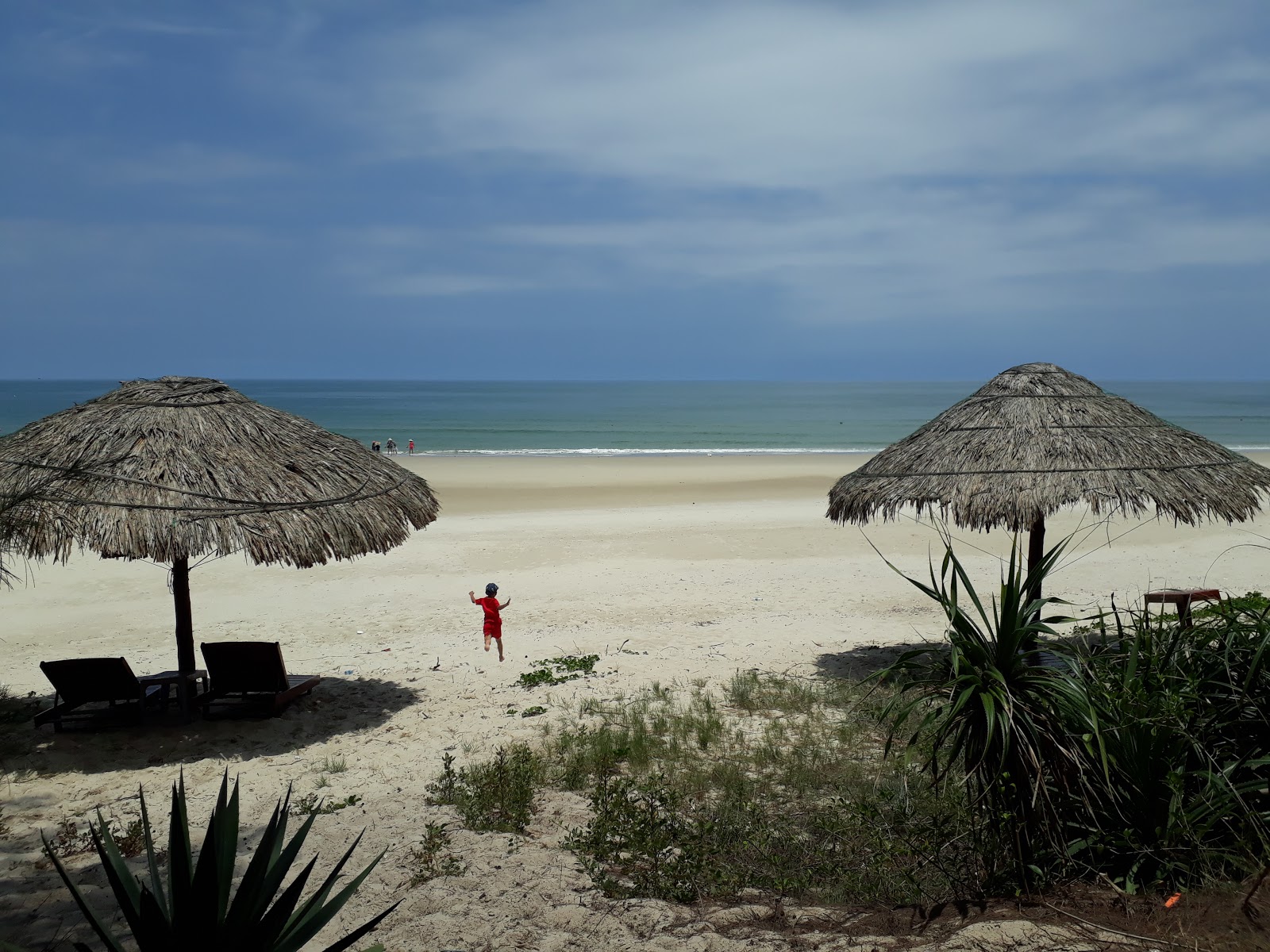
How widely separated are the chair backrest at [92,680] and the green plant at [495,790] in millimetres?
2641

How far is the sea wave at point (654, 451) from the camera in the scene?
43000mm

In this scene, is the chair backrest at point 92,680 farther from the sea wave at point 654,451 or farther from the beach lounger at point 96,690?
the sea wave at point 654,451

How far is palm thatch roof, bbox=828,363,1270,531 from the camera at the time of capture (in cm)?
809

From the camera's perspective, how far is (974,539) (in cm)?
1659

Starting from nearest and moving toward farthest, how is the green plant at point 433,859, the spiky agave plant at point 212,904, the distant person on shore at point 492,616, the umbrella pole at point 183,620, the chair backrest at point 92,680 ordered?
1. the spiky agave plant at point 212,904
2. the green plant at point 433,859
3. the chair backrest at point 92,680
4. the umbrella pole at point 183,620
5. the distant person on shore at point 492,616

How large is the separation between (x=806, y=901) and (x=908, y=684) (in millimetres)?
1100

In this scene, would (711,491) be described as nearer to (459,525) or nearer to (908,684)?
(459,525)

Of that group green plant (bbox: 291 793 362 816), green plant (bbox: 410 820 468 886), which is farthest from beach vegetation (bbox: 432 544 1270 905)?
green plant (bbox: 291 793 362 816)

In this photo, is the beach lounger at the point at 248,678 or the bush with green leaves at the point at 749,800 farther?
the beach lounger at the point at 248,678

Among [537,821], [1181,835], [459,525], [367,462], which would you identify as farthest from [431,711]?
[459,525]

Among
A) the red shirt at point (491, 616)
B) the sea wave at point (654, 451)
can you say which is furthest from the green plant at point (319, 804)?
the sea wave at point (654, 451)

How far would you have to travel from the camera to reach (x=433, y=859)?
15.7 ft

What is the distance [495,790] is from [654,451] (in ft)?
129

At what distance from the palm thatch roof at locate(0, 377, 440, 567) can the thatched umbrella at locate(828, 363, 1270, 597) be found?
4386 mm
